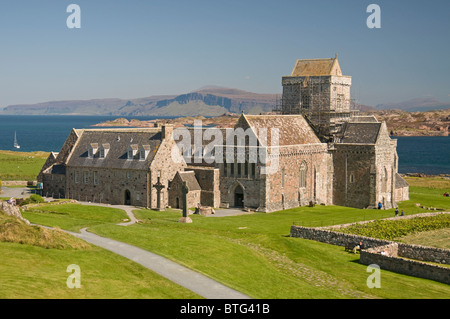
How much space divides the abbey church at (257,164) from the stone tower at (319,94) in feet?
0.42

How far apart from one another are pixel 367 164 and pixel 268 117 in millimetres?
12520

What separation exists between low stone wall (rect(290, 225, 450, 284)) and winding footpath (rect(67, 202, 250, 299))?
1226 cm

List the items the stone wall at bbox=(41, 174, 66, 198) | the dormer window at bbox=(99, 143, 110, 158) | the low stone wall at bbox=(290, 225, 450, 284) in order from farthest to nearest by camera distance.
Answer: the stone wall at bbox=(41, 174, 66, 198)
the dormer window at bbox=(99, 143, 110, 158)
the low stone wall at bbox=(290, 225, 450, 284)

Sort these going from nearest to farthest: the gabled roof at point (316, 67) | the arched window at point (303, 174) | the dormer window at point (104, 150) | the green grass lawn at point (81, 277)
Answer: the green grass lawn at point (81, 277), the dormer window at point (104, 150), the arched window at point (303, 174), the gabled roof at point (316, 67)

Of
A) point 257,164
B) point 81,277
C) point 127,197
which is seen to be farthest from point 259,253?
point 127,197

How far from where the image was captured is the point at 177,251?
1390 inches

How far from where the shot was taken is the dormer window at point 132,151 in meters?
60.5

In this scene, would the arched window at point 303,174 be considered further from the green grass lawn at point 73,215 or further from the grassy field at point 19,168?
the grassy field at point 19,168

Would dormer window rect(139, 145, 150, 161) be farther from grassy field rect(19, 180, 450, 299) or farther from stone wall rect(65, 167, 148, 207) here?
grassy field rect(19, 180, 450, 299)

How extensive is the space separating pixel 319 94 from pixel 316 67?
11.9ft

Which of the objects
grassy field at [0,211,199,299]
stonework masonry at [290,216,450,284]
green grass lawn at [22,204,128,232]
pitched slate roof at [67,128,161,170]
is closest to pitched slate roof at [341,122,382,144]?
pitched slate roof at [67,128,161,170]

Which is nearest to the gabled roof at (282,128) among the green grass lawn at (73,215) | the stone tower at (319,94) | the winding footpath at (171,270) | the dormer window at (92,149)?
the stone tower at (319,94)

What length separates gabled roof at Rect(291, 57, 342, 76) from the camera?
72000 mm
